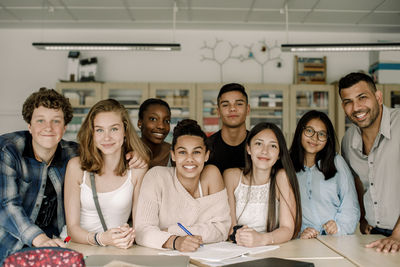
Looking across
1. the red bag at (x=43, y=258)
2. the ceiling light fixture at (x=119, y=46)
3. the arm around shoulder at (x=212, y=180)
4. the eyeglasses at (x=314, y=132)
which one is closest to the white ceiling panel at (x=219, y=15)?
the ceiling light fixture at (x=119, y=46)

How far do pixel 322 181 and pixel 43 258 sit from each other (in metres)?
1.68

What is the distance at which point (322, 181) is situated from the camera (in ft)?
7.34

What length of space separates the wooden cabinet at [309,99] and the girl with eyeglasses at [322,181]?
2900 millimetres

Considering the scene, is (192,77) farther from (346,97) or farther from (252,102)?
(346,97)

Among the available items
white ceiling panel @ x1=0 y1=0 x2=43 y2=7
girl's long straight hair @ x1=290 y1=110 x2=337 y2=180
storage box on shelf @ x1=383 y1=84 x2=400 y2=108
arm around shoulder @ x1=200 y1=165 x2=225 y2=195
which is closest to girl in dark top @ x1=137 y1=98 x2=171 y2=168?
arm around shoulder @ x1=200 y1=165 x2=225 y2=195

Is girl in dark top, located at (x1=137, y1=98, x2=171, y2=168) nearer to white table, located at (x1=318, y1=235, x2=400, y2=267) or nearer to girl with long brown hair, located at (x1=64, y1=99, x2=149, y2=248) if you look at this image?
girl with long brown hair, located at (x1=64, y1=99, x2=149, y2=248)

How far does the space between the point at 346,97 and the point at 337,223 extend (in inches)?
31.2

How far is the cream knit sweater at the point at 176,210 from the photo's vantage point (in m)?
1.80

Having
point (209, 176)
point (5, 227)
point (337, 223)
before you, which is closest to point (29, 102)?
point (5, 227)

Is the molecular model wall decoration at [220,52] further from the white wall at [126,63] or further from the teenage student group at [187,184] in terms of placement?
Answer: the teenage student group at [187,184]

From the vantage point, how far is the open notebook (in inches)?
58.9

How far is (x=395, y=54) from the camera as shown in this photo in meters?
5.18

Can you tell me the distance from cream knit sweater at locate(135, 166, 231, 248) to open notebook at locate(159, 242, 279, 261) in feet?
0.38

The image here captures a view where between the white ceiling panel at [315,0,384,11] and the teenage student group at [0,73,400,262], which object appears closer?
the teenage student group at [0,73,400,262]
